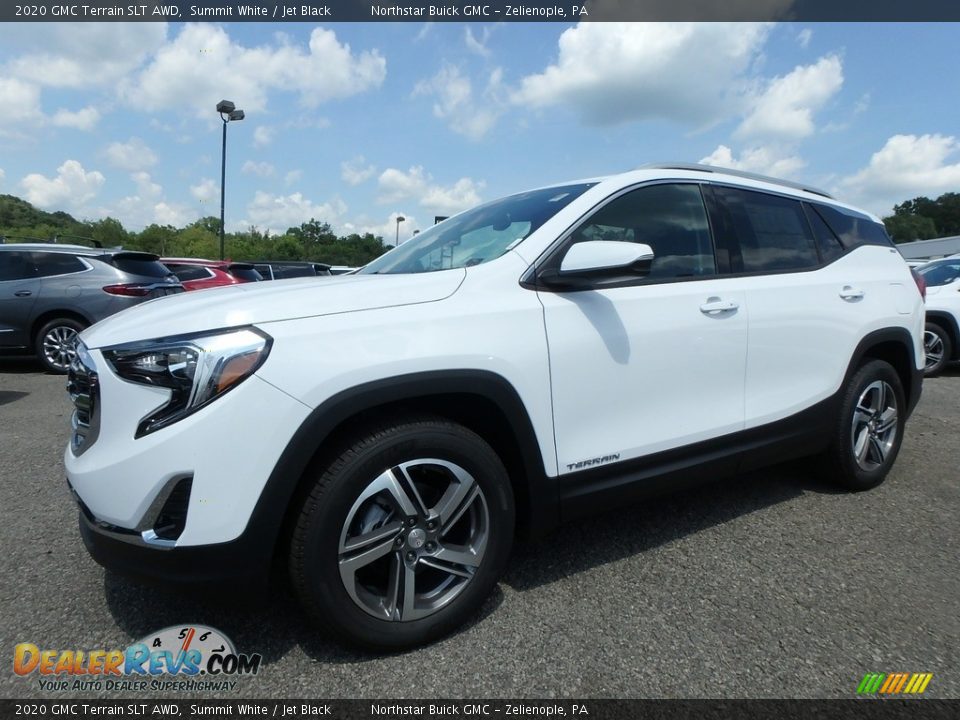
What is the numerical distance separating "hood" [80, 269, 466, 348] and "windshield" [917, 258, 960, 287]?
845 centimetres

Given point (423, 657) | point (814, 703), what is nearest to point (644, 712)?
point (814, 703)

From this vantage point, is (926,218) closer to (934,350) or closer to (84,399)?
(934,350)

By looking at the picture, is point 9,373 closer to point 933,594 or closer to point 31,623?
point 31,623

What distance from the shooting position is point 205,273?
1002 centimetres

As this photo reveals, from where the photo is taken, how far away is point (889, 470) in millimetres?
3545

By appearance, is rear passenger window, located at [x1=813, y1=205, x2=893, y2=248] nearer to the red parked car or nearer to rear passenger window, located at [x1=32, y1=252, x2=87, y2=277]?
rear passenger window, located at [x1=32, y1=252, x2=87, y2=277]

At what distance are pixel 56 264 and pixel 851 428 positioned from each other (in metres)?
8.76

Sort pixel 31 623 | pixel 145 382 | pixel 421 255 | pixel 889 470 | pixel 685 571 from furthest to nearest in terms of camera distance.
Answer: pixel 889 470 → pixel 421 255 → pixel 685 571 → pixel 31 623 → pixel 145 382

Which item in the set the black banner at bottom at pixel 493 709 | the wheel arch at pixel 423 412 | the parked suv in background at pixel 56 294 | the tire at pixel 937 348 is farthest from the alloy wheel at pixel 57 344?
the tire at pixel 937 348

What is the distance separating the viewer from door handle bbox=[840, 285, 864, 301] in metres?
3.07

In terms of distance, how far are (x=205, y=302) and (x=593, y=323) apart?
4.60 ft

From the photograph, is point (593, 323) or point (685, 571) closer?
point (593, 323)

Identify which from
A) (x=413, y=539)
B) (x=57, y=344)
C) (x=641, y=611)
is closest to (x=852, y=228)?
(x=641, y=611)

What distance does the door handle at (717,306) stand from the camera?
249 centimetres
